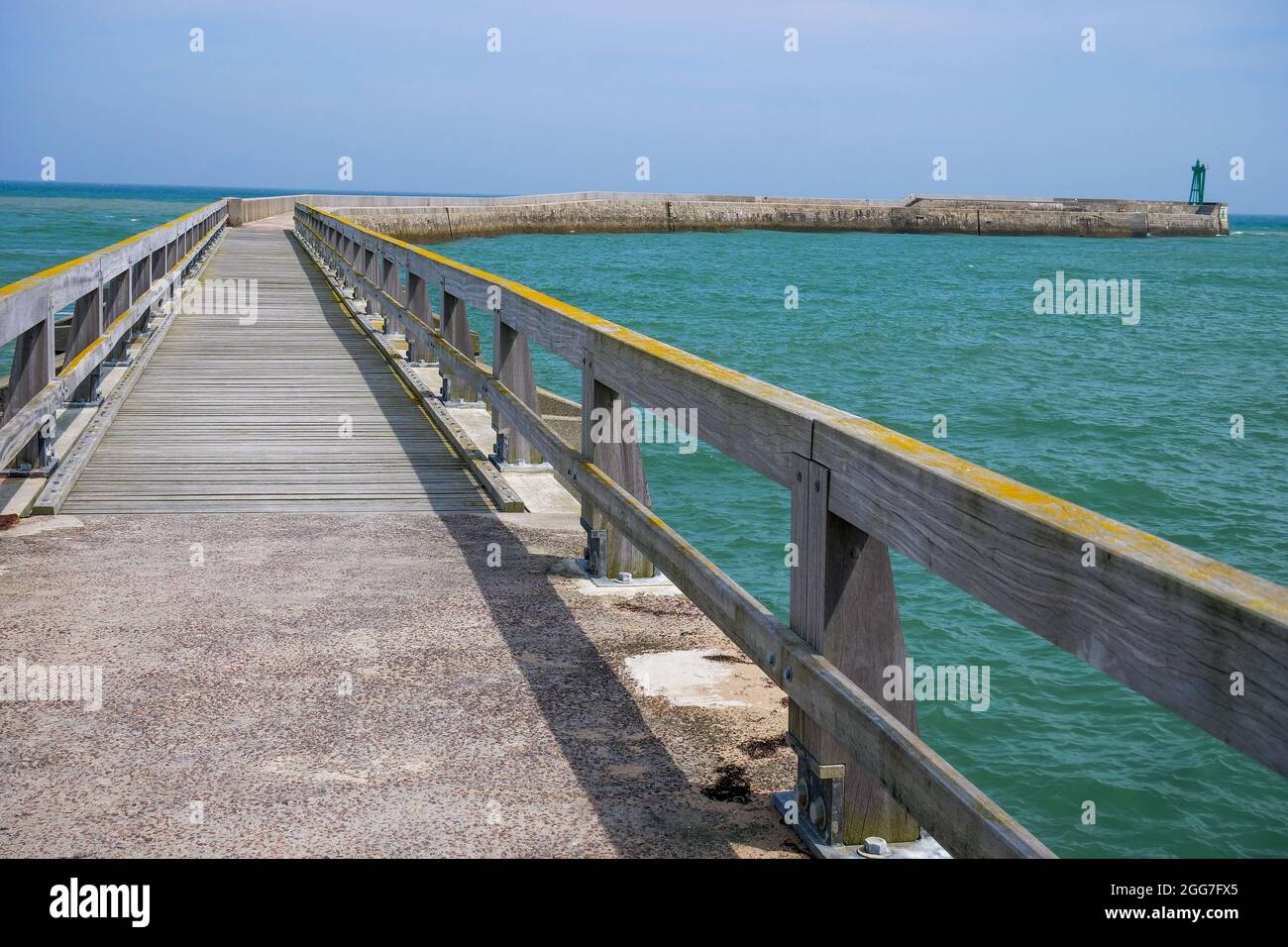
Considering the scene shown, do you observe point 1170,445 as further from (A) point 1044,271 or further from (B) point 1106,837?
(A) point 1044,271

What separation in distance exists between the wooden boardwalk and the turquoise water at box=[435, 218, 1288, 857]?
4.04 m

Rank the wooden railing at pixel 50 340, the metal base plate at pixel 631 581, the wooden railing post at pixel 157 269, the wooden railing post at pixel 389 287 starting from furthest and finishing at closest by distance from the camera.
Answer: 1. the wooden railing post at pixel 157 269
2. the wooden railing post at pixel 389 287
3. the wooden railing at pixel 50 340
4. the metal base plate at pixel 631 581

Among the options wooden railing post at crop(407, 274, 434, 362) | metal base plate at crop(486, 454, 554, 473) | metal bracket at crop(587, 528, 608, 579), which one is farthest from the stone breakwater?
metal bracket at crop(587, 528, 608, 579)

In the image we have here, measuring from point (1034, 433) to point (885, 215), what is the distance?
105660 millimetres

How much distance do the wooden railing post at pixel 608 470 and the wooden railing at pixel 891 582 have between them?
0.04ft

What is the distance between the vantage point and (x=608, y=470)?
5.13 metres

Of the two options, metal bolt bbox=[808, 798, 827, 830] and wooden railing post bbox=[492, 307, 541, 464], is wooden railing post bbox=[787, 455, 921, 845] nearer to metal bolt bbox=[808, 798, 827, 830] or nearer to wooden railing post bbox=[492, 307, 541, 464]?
metal bolt bbox=[808, 798, 827, 830]

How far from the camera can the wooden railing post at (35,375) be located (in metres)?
6.81

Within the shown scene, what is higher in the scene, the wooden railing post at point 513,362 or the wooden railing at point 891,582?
the wooden railing post at point 513,362

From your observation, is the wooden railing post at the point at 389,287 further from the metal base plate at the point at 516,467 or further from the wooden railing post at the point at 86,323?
the metal base plate at the point at 516,467

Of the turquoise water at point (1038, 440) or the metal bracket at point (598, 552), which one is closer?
the metal bracket at point (598, 552)

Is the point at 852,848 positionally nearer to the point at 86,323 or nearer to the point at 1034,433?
the point at 86,323

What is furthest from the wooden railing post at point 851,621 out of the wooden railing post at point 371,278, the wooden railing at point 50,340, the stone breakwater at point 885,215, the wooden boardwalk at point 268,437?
the stone breakwater at point 885,215

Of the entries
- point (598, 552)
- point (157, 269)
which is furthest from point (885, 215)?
point (598, 552)
